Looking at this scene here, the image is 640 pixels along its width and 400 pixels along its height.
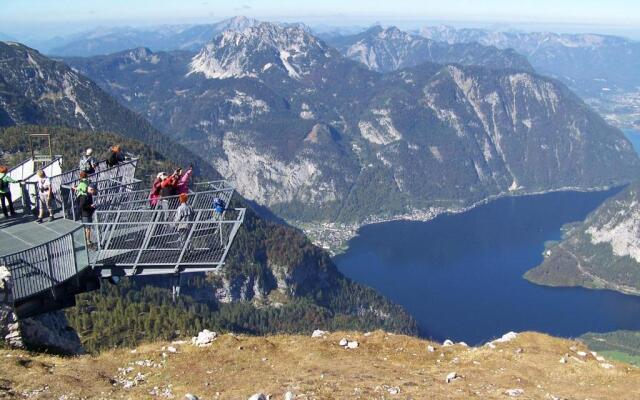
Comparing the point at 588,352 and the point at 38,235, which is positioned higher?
the point at 38,235

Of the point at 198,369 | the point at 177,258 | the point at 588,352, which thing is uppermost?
the point at 177,258

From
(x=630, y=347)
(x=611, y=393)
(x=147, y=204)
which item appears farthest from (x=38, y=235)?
(x=630, y=347)

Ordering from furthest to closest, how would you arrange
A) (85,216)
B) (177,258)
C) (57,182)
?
(57,182) < (85,216) < (177,258)

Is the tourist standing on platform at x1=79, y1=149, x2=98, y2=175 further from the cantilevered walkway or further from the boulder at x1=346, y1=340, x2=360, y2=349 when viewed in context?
the boulder at x1=346, y1=340, x2=360, y2=349

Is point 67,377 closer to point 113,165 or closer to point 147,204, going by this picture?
point 147,204

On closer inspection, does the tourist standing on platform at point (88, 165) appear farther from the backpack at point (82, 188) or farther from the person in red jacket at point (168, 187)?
the person in red jacket at point (168, 187)

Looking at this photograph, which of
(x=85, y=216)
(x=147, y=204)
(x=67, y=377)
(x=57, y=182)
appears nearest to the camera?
(x=67, y=377)
